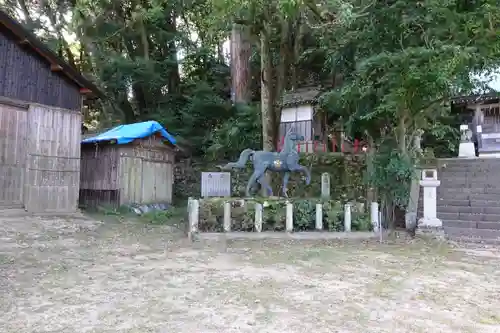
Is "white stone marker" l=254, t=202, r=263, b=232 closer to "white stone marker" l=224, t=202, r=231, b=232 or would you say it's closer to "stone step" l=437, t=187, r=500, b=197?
"white stone marker" l=224, t=202, r=231, b=232

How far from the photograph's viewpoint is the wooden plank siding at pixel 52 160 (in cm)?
1180

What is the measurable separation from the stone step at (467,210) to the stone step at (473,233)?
0.87 metres

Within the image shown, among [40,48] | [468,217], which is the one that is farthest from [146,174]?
[468,217]

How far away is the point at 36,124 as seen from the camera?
39.0 feet

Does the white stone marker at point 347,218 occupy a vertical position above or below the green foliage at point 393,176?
below

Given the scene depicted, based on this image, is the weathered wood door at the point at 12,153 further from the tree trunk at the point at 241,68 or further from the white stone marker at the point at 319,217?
the tree trunk at the point at 241,68

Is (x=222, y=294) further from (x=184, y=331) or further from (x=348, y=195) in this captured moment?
(x=348, y=195)

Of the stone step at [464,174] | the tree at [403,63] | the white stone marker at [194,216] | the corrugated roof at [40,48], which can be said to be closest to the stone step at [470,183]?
the stone step at [464,174]

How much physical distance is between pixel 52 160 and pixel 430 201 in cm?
1105

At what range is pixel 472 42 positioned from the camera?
10.3m

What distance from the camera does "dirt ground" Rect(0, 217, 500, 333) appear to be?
438 centimetres

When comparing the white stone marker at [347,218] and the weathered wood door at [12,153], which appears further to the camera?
the weathered wood door at [12,153]

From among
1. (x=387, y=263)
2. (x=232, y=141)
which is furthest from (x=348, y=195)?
(x=387, y=263)

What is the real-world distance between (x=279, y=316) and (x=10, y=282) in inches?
154
